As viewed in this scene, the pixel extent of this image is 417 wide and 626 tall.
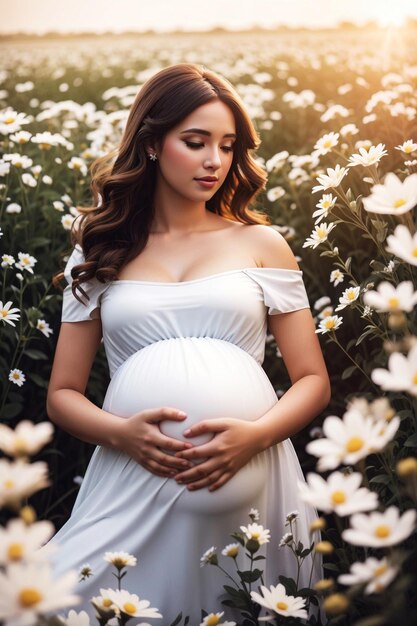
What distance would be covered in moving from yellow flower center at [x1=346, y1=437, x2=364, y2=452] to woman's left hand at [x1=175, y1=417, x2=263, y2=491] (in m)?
0.75

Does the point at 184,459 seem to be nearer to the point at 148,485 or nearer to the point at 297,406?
the point at 148,485

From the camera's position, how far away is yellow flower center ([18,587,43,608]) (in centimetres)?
79

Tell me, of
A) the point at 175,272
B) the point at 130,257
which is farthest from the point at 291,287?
the point at 130,257

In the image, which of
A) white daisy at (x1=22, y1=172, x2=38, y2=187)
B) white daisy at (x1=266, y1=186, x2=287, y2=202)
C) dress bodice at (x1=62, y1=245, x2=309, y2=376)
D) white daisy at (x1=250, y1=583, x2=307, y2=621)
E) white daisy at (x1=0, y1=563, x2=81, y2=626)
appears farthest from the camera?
white daisy at (x1=266, y1=186, x2=287, y2=202)

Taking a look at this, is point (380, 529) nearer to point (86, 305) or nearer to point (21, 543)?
point (21, 543)

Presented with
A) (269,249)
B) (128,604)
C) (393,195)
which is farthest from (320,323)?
(128,604)

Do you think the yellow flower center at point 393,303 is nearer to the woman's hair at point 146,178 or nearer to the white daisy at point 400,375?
the white daisy at point 400,375

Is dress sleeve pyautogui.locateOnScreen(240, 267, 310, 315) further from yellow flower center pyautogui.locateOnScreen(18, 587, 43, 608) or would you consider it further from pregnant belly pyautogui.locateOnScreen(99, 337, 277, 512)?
yellow flower center pyautogui.locateOnScreen(18, 587, 43, 608)

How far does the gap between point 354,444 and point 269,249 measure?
1217 mm

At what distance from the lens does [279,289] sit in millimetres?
2039

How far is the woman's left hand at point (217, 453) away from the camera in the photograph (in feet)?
5.52

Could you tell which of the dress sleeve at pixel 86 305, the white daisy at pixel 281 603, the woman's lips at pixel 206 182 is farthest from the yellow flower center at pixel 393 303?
the dress sleeve at pixel 86 305

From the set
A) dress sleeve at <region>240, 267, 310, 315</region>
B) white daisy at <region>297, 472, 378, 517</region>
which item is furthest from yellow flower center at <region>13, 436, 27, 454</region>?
dress sleeve at <region>240, 267, 310, 315</region>

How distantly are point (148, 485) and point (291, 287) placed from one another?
0.64 metres
